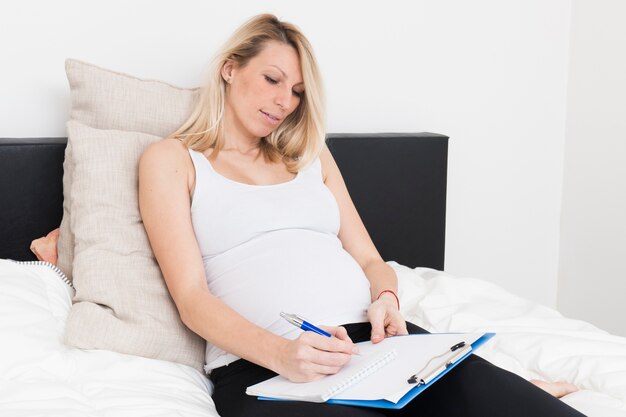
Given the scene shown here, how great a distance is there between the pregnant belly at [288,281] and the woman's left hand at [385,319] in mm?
46

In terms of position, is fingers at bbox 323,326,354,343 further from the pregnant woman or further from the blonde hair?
the blonde hair

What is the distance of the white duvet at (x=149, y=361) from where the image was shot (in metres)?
1.19

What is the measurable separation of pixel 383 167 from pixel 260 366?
1025 millimetres

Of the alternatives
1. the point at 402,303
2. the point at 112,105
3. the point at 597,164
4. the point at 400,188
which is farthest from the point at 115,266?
the point at 597,164

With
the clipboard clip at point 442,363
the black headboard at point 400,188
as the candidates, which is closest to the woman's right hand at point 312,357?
the clipboard clip at point 442,363

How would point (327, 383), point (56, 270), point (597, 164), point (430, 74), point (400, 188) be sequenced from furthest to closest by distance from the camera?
point (597, 164)
point (430, 74)
point (400, 188)
point (56, 270)
point (327, 383)

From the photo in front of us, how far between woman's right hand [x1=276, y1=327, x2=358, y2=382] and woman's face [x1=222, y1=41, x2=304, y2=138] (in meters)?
0.62

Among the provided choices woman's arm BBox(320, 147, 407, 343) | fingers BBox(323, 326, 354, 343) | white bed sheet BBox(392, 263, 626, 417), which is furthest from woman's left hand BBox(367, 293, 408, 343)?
white bed sheet BBox(392, 263, 626, 417)

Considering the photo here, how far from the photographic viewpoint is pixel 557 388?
1.35 meters

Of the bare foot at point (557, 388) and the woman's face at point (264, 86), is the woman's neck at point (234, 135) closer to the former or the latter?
the woman's face at point (264, 86)

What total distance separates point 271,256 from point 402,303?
47 centimetres

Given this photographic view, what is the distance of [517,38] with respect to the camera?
8.30 feet

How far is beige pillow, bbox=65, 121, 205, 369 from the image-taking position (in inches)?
54.7

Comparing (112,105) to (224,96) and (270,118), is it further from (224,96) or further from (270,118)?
(270,118)
